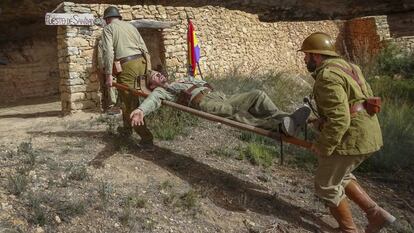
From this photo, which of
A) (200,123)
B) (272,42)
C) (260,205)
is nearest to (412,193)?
(260,205)

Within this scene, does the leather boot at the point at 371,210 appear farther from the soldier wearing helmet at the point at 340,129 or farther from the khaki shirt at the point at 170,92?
the khaki shirt at the point at 170,92

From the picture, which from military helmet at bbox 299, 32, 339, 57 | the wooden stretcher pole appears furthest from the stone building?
military helmet at bbox 299, 32, 339, 57

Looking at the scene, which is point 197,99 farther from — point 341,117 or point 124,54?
point 341,117

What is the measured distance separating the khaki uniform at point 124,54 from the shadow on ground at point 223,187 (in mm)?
443

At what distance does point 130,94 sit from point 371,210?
2853mm

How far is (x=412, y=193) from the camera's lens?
15.5 feet

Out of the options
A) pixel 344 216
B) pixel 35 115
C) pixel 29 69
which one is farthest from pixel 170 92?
pixel 29 69

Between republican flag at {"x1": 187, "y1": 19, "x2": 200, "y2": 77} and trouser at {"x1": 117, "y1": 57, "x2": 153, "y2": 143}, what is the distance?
A: 3689mm

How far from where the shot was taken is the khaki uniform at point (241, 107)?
404 centimetres

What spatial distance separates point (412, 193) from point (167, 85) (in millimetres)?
2804

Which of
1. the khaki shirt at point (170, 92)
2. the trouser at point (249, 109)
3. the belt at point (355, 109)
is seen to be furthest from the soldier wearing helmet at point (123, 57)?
the belt at point (355, 109)

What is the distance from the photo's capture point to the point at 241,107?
13.9ft

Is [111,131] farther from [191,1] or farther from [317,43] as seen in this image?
[191,1]

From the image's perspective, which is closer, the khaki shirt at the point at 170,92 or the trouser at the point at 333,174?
the trouser at the point at 333,174
